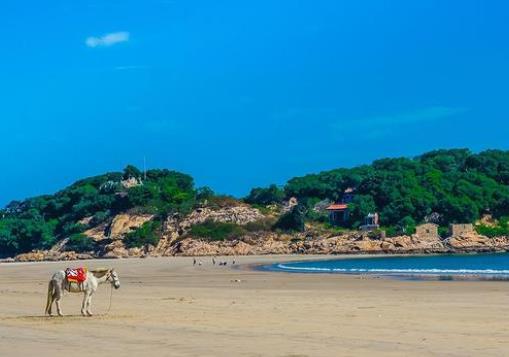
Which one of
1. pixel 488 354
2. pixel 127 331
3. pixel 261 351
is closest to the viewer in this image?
pixel 488 354

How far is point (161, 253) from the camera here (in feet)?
333

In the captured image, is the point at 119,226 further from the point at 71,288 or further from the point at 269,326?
the point at 269,326

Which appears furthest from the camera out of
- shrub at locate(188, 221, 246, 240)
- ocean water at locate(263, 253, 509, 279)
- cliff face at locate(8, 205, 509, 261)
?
shrub at locate(188, 221, 246, 240)

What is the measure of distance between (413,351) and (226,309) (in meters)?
9.38

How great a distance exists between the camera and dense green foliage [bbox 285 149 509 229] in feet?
351

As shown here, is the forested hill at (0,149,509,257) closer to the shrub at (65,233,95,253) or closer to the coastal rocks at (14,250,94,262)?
the shrub at (65,233,95,253)

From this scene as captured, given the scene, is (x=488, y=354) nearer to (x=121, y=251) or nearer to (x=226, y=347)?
(x=226, y=347)

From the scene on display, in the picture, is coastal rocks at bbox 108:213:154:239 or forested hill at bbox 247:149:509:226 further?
coastal rocks at bbox 108:213:154:239

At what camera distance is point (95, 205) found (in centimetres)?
11875

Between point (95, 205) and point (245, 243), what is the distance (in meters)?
29.0

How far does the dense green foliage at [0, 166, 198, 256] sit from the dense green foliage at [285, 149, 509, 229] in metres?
17.2

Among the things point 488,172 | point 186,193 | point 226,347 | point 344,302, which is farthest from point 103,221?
point 226,347

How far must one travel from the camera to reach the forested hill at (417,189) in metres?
107

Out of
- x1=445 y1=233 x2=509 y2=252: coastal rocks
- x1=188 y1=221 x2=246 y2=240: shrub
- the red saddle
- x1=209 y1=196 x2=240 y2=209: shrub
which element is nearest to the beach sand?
the red saddle
